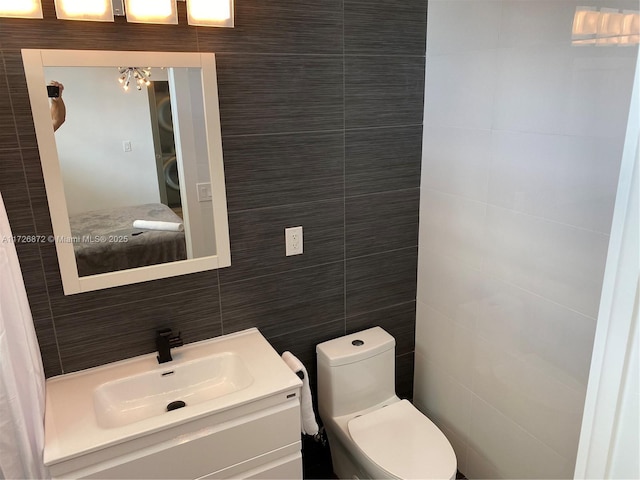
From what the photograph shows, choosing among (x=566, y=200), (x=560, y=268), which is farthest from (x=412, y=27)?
(x=560, y=268)

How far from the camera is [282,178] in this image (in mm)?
1928

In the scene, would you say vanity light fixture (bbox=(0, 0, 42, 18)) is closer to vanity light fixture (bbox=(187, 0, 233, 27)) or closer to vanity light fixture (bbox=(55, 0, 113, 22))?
vanity light fixture (bbox=(55, 0, 113, 22))

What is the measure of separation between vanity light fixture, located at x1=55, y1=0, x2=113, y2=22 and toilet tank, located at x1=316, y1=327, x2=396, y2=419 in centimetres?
149

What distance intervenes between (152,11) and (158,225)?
71cm

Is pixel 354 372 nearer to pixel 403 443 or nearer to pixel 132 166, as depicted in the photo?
pixel 403 443

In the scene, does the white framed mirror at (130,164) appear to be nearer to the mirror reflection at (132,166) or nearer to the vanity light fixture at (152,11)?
the mirror reflection at (132,166)

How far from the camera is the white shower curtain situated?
4.41 feet

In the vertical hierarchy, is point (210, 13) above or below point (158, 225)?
above

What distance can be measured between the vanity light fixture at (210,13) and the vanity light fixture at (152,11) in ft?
0.18

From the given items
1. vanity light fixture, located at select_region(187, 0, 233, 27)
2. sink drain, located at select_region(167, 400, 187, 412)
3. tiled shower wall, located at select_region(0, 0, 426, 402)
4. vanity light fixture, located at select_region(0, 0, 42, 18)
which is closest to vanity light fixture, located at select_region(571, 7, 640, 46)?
tiled shower wall, located at select_region(0, 0, 426, 402)

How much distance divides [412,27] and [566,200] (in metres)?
0.98

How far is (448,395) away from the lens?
2.32m

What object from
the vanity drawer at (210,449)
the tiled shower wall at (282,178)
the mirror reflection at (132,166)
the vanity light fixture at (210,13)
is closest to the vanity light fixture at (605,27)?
the tiled shower wall at (282,178)

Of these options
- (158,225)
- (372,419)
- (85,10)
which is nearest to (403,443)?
(372,419)
